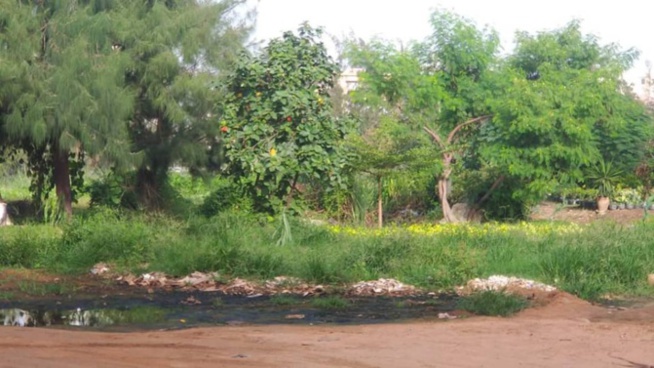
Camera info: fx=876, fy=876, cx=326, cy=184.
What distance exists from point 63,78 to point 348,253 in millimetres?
7249

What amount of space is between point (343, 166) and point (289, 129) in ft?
4.47

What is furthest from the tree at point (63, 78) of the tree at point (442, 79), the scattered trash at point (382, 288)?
the scattered trash at point (382, 288)

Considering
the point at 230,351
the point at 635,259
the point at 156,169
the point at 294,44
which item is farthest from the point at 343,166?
the point at 230,351

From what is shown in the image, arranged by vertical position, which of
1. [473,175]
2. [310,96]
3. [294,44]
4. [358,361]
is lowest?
[358,361]

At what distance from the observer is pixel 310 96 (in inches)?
711

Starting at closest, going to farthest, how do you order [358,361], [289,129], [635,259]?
[358,361], [635,259], [289,129]

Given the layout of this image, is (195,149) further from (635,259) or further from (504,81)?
(635,259)

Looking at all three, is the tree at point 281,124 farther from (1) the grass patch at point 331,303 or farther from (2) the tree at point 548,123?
(1) the grass patch at point 331,303

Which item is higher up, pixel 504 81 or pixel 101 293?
pixel 504 81

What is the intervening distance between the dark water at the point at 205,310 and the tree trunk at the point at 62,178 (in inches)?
322

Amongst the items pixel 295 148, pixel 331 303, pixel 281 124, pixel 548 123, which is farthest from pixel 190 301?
pixel 548 123

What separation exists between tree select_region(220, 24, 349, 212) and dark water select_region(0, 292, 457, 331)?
6057mm

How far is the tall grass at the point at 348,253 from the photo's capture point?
493 inches

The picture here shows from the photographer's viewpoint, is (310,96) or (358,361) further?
(310,96)
